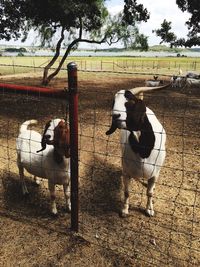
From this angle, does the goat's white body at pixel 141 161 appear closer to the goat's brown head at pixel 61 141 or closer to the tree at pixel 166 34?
the goat's brown head at pixel 61 141

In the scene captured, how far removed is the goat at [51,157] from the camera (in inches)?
182

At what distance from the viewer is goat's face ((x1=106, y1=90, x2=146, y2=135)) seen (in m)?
4.09

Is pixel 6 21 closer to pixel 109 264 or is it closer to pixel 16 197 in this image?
pixel 16 197

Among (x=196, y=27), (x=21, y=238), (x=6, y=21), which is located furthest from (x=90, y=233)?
(x=196, y=27)

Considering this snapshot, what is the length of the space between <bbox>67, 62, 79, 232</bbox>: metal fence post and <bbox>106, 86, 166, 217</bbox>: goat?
481 mm

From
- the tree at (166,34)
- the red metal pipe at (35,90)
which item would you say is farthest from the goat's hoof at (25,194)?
the tree at (166,34)

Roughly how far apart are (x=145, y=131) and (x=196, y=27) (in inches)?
739

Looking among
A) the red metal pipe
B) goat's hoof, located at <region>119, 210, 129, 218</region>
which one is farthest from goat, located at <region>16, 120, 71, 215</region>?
goat's hoof, located at <region>119, 210, 129, 218</region>

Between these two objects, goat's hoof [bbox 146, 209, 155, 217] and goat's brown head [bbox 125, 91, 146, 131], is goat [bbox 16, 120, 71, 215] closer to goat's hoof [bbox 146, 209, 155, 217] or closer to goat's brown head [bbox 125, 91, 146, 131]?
goat's brown head [bbox 125, 91, 146, 131]

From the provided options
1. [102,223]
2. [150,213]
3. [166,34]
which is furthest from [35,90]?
[166,34]

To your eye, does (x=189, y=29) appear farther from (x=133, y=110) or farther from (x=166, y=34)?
(x=133, y=110)

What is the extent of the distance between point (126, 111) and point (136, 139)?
29.0 inches

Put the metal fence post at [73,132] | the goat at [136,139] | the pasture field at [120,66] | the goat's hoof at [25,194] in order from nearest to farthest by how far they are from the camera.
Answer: the metal fence post at [73,132] < the goat at [136,139] < the goat's hoof at [25,194] < the pasture field at [120,66]

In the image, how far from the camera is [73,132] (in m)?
4.26
